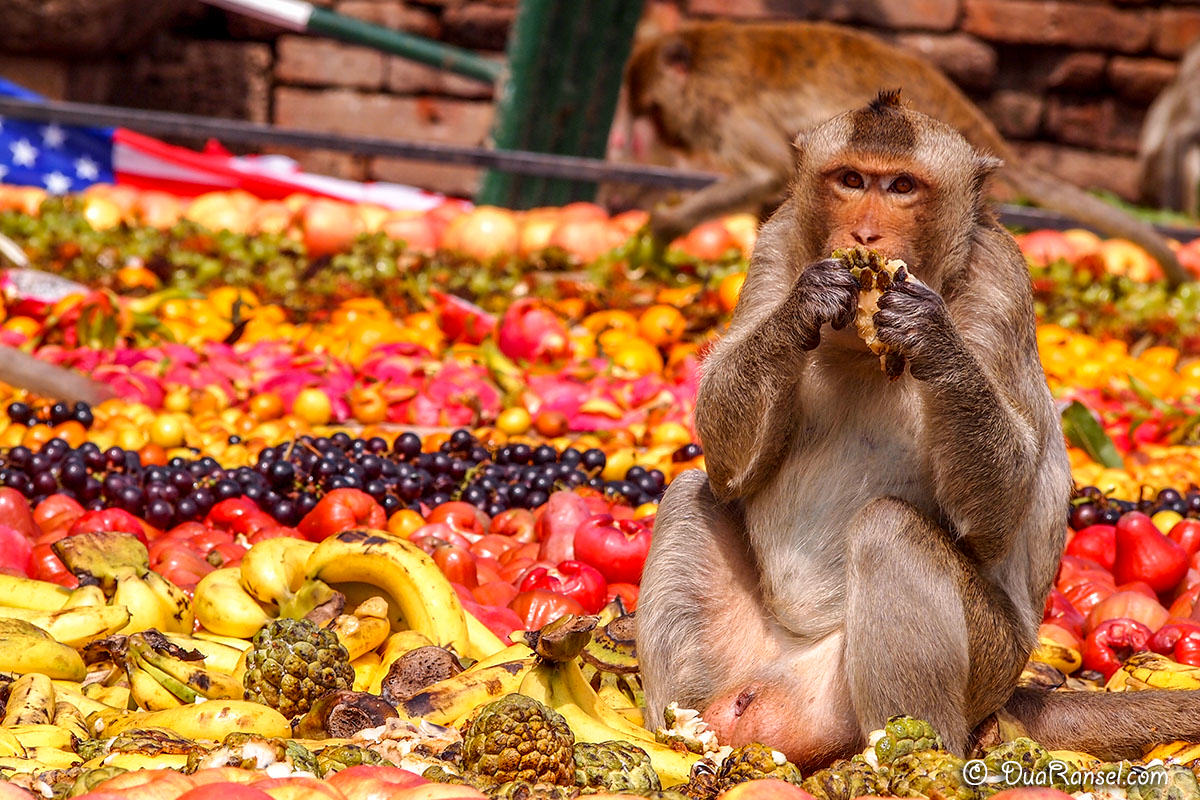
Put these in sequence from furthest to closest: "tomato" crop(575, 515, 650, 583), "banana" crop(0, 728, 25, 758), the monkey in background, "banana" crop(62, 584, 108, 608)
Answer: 1. the monkey in background
2. "tomato" crop(575, 515, 650, 583)
3. "banana" crop(62, 584, 108, 608)
4. "banana" crop(0, 728, 25, 758)

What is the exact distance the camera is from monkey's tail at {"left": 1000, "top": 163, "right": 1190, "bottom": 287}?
7480 mm

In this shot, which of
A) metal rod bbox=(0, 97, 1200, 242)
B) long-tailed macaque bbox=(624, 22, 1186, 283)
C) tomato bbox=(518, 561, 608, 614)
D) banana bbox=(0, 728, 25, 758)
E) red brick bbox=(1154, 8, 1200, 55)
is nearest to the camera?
banana bbox=(0, 728, 25, 758)

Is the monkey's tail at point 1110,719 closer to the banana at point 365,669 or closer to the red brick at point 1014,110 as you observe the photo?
the banana at point 365,669

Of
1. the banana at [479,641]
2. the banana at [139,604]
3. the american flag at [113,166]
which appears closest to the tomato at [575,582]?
the banana at [479,641]

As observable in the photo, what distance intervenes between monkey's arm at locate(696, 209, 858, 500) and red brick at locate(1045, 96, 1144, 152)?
1122 cm

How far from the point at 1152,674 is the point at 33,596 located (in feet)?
8.89

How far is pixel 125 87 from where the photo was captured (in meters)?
12.6

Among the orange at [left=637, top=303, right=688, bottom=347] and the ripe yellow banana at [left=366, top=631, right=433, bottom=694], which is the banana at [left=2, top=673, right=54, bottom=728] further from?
the orange at [left=637, top=303, right=688, bottom=347]

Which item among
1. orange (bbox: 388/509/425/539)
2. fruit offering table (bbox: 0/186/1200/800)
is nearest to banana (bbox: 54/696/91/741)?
fruit offering table (bbox: 0/186/1200/800)

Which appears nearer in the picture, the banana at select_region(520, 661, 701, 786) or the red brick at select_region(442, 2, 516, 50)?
the banana at select_region(520, 661, 701, 786)

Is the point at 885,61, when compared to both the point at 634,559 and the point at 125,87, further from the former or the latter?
the point at 125,87

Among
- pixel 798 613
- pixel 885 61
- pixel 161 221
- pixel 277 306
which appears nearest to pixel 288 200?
pixel 161 221

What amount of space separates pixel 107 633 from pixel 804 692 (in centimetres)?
158

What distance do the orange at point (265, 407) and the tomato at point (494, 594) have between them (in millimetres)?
1819
